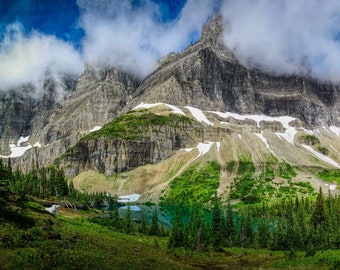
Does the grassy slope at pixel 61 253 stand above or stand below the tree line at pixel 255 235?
above

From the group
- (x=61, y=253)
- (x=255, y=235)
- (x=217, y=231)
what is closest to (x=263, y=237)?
(x=255, y=235)

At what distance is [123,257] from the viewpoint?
4597cm

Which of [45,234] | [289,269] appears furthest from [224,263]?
[45,234]

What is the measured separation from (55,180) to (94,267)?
143m

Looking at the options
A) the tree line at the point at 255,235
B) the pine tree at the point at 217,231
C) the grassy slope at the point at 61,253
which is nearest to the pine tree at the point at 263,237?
the tree line at the point at 255,235

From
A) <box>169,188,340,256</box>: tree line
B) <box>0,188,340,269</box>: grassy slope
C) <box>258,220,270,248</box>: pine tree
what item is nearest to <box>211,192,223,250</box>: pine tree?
<box>169,188,340,256</box>: tree line

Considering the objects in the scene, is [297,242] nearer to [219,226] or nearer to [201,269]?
[219,226]

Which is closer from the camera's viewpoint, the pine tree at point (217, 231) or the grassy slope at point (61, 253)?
the grassy slope at point (61, 253)

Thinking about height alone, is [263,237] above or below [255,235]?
above

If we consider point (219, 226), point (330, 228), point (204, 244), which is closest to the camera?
point (204, 244)

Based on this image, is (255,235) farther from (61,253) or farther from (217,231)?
(61,253)

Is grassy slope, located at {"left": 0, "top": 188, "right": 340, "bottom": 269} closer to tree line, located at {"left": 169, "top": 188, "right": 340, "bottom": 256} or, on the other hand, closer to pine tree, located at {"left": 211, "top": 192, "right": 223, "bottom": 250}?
tree line, located at {"left": 169, "top": 188, "right": 340, "bottom": 256}

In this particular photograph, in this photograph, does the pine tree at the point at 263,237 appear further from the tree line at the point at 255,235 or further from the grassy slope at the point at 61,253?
the grassy slope at the point at 61,253

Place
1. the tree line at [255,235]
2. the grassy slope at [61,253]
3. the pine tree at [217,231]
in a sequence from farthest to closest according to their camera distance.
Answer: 1. the pine tree at [217,231]
2. the tree line at [255,235]
3. the grassy slope at [61,253]
